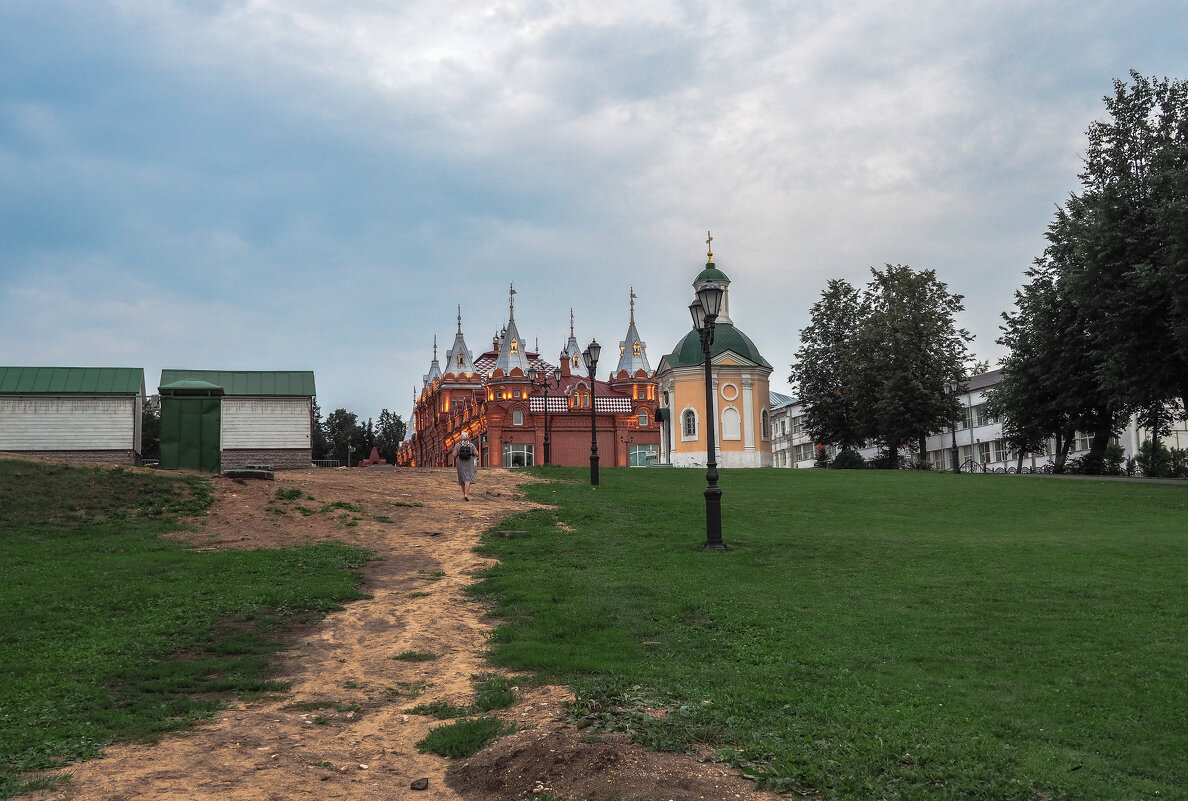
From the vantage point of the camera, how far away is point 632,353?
75.8m

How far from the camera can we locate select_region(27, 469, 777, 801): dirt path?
22.6 feet

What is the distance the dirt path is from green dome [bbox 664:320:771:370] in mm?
38715

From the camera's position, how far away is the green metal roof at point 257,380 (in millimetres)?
35281

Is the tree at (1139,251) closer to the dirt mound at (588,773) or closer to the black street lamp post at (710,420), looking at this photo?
the black street lamp post at (710,420)

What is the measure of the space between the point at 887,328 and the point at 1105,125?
617 inches

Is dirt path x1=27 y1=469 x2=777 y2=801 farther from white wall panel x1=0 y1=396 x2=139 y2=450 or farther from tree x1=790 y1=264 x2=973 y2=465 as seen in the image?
tree x1=790 y1=264 x2=973 y2=465

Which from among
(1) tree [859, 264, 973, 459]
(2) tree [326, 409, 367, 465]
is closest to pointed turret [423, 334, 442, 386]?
(2) tree [326, 409, 367, 465]

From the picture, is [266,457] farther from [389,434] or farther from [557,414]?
[389,434]

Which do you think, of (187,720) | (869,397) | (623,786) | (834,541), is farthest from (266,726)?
(869,397)

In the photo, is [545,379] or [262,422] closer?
[262,422]

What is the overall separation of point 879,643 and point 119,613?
9.42 meters

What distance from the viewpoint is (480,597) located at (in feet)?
47.7

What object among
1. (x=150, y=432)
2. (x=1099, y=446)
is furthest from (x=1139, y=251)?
(x=150, y=432)

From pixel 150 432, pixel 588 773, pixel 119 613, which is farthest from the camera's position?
pixel 150 432
